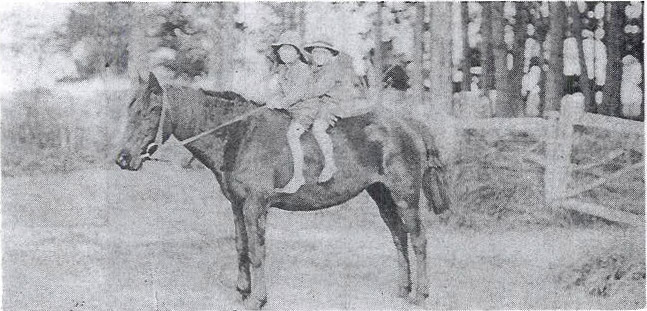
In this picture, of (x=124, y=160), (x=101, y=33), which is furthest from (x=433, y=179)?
(x=101, y=33)

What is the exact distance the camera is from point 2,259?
5973 mm

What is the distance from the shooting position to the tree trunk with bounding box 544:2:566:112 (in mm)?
6176

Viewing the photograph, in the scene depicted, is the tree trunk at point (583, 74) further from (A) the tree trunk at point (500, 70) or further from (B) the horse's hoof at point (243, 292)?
(B) the horse's hoof at point (243, 292)

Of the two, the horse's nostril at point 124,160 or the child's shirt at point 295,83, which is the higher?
the child's shirt at point 295,83

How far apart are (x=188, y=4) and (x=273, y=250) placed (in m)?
2.02

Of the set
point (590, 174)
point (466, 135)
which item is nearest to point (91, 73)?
point (466, 135)

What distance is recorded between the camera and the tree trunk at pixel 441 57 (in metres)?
6.10

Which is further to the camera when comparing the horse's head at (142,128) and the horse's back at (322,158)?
the horse's back at (322,158)

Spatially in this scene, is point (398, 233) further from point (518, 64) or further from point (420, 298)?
point (518, 64)

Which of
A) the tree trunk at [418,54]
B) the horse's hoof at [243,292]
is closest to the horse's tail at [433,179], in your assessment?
the tree trunk at [418,54]

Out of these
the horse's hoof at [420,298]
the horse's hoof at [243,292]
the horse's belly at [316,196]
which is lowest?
the horse's hoof at [420,298]

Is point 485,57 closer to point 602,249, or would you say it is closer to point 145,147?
point 602,249

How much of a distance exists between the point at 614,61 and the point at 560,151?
86 centimetres

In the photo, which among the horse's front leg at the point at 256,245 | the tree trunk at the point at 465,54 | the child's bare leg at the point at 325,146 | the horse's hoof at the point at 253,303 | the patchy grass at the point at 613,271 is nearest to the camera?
the horse's front leg at the point at 256,245
